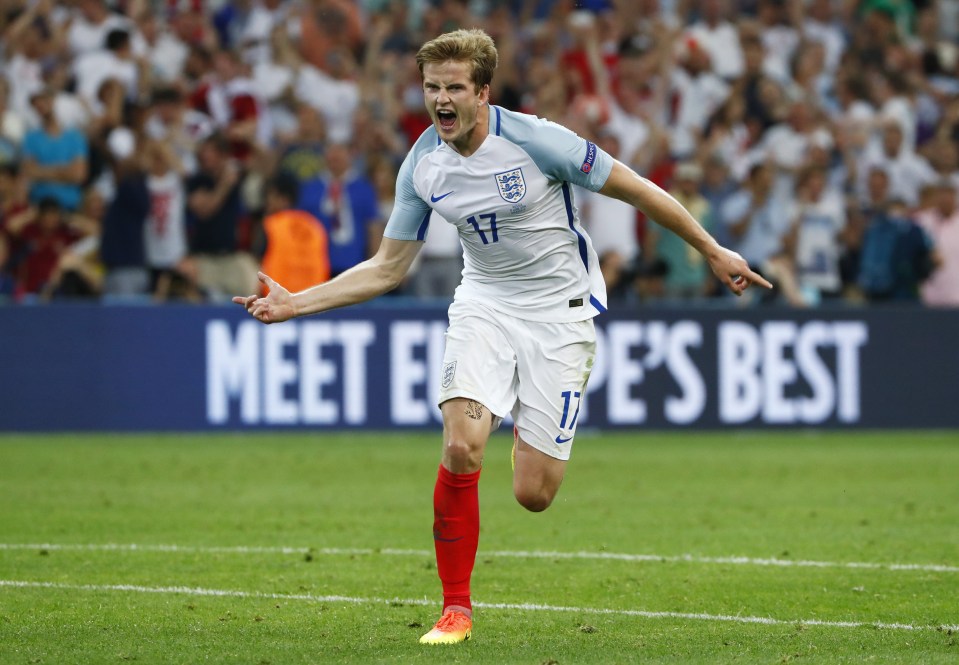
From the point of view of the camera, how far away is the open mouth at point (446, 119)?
6.85 meters

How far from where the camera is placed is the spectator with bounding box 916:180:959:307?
18734 millimetres

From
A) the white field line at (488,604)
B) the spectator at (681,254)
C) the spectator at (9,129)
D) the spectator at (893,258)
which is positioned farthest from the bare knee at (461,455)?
the spectator at (893,258)

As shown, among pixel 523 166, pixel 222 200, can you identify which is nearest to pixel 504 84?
pixel 222 200

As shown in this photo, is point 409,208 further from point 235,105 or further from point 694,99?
point 694,99

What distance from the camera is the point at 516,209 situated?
710 cm

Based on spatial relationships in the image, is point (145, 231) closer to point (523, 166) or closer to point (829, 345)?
point (829, 345)

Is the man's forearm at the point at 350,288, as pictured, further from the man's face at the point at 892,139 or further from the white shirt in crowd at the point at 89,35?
the man's face at the point at 892,139

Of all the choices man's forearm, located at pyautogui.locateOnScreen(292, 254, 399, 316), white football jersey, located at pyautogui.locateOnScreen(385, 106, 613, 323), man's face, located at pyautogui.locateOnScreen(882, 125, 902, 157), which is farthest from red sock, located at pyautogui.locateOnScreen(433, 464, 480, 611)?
man's face, located at pyautogui.locateOnScreen(882, 125, 902, 157)

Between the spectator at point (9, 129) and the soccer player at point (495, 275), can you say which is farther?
the spectator at point (9, 129)

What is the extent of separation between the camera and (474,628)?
706cm

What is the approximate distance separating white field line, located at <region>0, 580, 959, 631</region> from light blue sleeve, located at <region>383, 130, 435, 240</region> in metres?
1.77

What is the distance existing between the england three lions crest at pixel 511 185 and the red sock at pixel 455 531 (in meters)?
1.20

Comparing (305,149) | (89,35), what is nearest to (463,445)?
(305,149)

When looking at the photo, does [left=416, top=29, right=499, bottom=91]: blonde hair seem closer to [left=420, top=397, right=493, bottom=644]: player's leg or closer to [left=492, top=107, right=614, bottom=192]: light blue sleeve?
[left=492, top=107, right=614, bottom=192]: light blue sleeve
